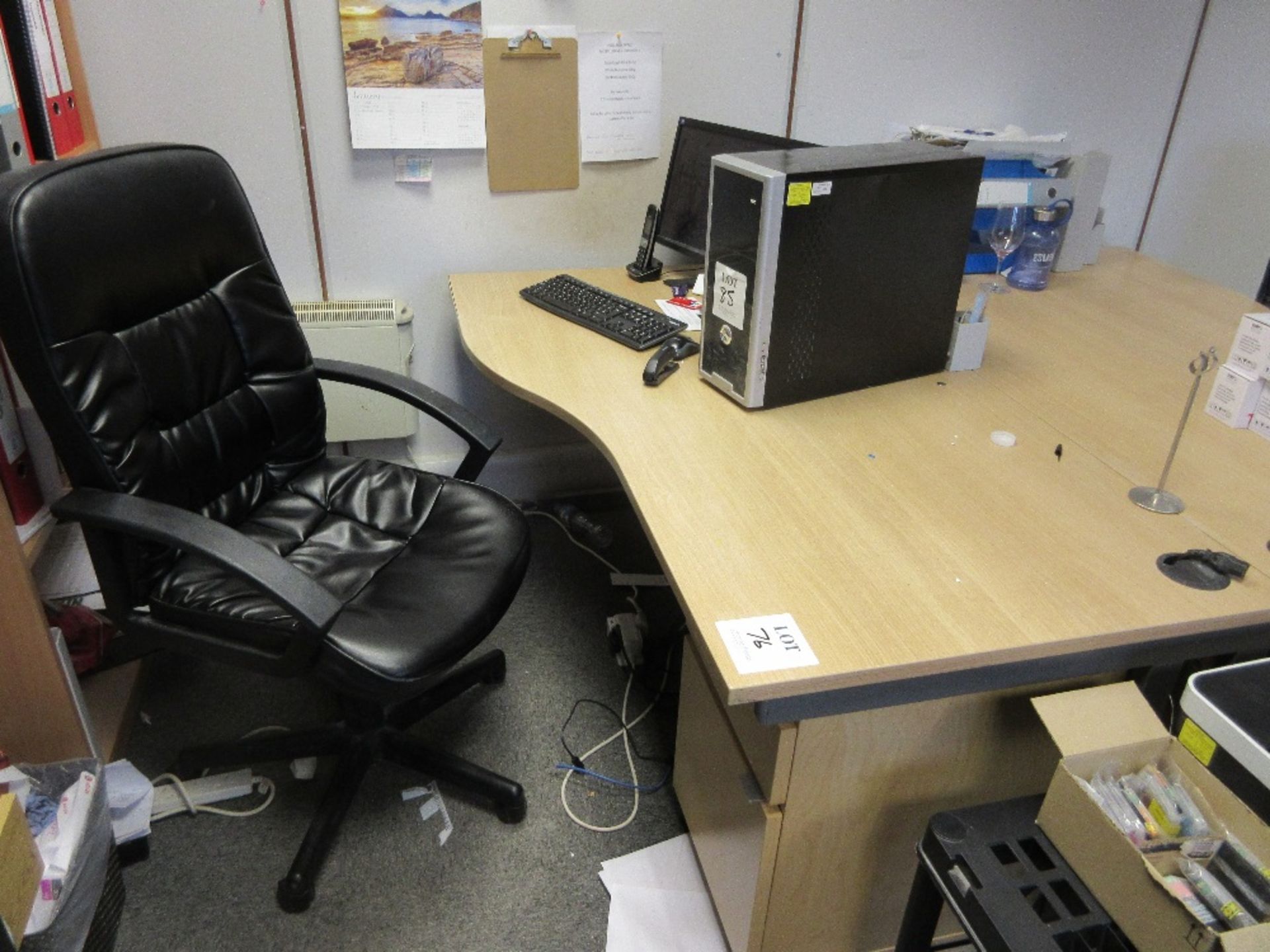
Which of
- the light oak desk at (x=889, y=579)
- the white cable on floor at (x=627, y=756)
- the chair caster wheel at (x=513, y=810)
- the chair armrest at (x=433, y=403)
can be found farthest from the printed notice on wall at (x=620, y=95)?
the chair caster wheel at (x=513, y=810)

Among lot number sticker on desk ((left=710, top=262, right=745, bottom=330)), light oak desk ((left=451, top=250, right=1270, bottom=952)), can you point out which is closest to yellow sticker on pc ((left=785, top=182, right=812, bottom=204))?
lot number sticker on desk ((left=710, top=262, right=745, bottom=330))

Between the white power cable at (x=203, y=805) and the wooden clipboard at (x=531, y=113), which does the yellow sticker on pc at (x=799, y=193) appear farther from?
the white power cable at (x=203, y=805)

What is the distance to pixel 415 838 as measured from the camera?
65.1 inches

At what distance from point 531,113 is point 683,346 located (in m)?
0.82

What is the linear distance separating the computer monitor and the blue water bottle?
67cm

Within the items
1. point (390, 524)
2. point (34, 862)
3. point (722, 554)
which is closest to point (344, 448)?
point (390, 524)

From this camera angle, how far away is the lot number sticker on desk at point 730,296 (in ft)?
4.82

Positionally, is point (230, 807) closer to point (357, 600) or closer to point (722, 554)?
point (357, 600)

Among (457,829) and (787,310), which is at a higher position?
(787,310)

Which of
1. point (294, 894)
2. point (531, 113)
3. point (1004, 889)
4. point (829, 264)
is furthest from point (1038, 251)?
point (294, 894)

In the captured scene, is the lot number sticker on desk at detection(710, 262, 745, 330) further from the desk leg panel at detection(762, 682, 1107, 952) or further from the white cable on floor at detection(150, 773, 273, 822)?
the white cable on floor at detection(150, 773, 273, 822)

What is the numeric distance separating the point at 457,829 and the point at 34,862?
2.19ft

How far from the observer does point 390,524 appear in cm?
167

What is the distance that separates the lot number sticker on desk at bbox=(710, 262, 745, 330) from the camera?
147cm
